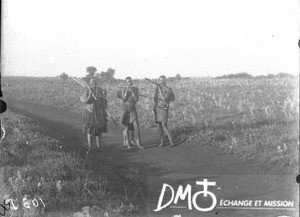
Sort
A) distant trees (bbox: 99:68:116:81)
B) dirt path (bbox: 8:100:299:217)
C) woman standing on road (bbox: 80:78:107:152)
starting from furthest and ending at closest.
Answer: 1. woman standing on road (bbox: 80:78:107:152)
2. distant trees (bbox: 99:68:116:81)
3. dirt path (bbox: 8:100:299:217)

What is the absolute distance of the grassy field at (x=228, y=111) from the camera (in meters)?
7.63

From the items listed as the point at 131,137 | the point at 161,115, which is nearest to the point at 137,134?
the point at 131,137

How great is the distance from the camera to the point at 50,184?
695cm

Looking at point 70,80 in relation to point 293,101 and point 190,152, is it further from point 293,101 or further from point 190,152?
point 293,101

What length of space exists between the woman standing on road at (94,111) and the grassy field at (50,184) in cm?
56

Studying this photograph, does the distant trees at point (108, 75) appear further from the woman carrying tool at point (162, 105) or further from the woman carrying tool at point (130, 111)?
the woman carrying tool at point (162, 105)

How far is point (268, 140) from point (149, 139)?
7.64ft

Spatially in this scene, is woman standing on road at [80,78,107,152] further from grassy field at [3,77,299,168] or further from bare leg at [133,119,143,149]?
bare leg at [133,119,143,149]

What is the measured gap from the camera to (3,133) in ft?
24.9

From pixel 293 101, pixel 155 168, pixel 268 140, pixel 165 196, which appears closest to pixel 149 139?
pixel 155 168

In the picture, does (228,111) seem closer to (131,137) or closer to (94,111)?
(131,137)

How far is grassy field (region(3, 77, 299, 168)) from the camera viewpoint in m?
7.63

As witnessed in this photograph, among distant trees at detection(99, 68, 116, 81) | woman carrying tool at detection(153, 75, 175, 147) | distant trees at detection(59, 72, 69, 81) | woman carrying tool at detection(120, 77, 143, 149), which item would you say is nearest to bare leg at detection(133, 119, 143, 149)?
woman carrying tool at detection(120, 77, 143, 149)

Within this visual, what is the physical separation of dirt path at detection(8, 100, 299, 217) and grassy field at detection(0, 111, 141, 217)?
288 mm
